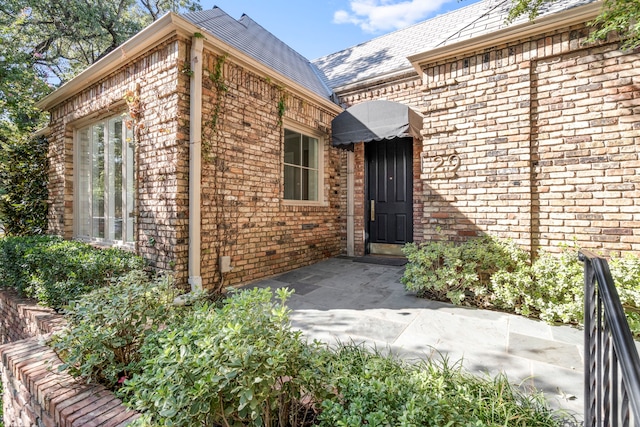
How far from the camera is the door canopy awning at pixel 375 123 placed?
4754 millimetres

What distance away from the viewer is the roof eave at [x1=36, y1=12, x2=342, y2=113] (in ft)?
11.5

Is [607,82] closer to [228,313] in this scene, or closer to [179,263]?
[228,313]

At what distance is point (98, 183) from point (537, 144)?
23.0ft

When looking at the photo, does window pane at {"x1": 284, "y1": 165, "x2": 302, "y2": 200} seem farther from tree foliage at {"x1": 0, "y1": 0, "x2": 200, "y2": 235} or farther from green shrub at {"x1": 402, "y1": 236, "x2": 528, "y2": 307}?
tree foliage at {"x1": 0, "y1": 0, "x2": 200, "y2": 235}

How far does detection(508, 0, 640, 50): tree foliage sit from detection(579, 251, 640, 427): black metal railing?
2645 millimetres

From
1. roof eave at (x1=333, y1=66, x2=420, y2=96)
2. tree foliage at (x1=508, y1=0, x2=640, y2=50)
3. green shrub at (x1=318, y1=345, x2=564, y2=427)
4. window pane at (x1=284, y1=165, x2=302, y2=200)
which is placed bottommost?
green shrub at (x1=318, y1=345, x2=564, y2=427)

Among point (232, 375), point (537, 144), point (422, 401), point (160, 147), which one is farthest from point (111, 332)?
point (537, 144)

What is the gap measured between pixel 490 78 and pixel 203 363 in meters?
4.41

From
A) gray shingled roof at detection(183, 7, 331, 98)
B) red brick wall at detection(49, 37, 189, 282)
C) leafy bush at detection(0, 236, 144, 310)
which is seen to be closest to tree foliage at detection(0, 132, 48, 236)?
leafy bush at detection(0, 236, 144, 310)

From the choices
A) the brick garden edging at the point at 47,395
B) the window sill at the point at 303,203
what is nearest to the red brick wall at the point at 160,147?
the brick garden edging at the point at 47,395

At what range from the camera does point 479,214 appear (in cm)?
375

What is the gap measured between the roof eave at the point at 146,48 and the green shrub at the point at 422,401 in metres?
4.11

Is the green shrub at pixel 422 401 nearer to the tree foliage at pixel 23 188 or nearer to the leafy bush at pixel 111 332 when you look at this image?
the leafy bush at pixel 111 332

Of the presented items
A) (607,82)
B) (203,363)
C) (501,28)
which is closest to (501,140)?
(607,82)
